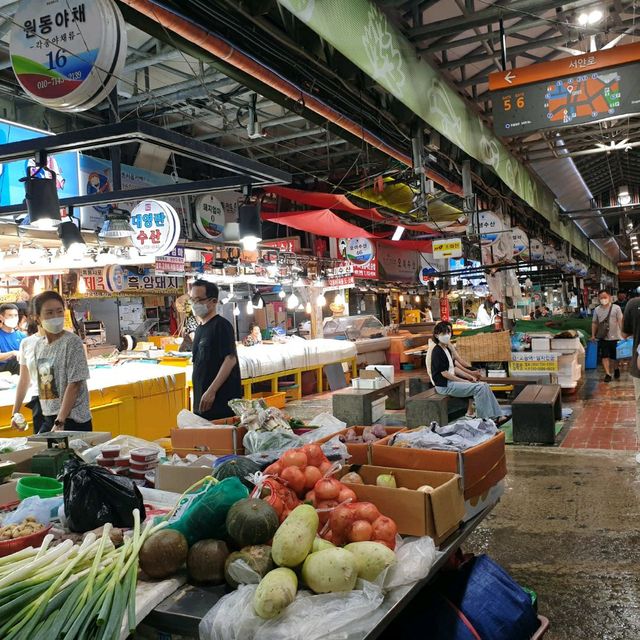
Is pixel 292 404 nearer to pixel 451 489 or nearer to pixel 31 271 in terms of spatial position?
pixel 31 271

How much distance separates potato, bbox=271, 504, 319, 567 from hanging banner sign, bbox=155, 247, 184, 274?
8.94 m

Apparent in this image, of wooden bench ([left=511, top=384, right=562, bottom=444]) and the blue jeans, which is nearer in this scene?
wooden bench ([left=511, top=384, right=562, bottom=444])

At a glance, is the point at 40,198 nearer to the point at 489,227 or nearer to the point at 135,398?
the point at 135,398

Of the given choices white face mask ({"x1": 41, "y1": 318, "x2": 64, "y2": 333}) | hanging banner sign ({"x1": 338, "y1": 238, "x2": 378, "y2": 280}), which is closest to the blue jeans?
white face mask ({"x1": 41, "y1": 318, "x2": 64, "y2": 333})

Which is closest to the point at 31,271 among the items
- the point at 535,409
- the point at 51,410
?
the point at 51,410

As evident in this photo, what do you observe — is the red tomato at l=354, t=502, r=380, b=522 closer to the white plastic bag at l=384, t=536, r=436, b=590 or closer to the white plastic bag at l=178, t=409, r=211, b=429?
the white plastic bag at l=384, t=536, r=436, b=590

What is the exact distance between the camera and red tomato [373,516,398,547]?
7.64ft

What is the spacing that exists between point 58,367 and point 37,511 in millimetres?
2402

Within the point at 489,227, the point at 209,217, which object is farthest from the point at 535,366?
Result: the point at 209,217

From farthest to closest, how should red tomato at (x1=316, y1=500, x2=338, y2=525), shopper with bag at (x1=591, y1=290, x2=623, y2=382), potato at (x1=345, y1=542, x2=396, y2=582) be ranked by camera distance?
shopper with bag at (x1=591, y1=290, x2=623, y2=382)
red tomato at (x1=316, y1=500, x2=338, y2=525)
potato at (x1=345, y1=542, x2=396, y2=582)

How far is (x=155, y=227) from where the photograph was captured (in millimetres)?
8367

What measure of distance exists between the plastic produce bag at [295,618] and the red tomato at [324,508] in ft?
1.66

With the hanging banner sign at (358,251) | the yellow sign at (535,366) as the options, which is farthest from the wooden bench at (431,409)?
the hanging banner sign at (358,251)

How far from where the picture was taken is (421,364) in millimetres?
18812
